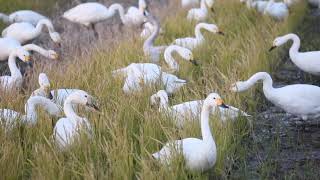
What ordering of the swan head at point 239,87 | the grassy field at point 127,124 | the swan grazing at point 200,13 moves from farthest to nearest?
the swan grazing at point 200,13 → the swan head at point 239,87 → the grassy field at point 127,124

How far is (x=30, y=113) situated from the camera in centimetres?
564

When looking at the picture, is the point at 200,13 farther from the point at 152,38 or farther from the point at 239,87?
the point at 239,87

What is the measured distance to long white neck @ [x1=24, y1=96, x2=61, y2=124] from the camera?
5.61 meters

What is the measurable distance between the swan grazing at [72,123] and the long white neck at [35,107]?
217 mm

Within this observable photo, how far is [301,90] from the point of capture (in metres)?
6.27

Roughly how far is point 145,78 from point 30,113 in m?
1.59

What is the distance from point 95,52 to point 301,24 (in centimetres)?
418

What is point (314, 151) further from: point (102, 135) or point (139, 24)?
point (139, 24)

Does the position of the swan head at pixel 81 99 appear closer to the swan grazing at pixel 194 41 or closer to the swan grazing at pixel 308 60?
the swan grazing at pixel 308 60

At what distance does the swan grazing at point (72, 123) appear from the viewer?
4.96 metres

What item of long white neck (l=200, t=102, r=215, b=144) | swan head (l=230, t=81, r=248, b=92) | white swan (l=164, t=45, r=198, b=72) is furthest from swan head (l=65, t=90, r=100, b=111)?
white swan (l=164, t=45, r=198, b=72)

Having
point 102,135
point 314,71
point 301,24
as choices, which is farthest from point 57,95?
point 301,24

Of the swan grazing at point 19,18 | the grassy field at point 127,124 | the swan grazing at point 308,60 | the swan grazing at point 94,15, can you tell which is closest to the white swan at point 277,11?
the grassy field at point 127,124

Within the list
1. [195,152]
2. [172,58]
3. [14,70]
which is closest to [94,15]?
[14,70]
